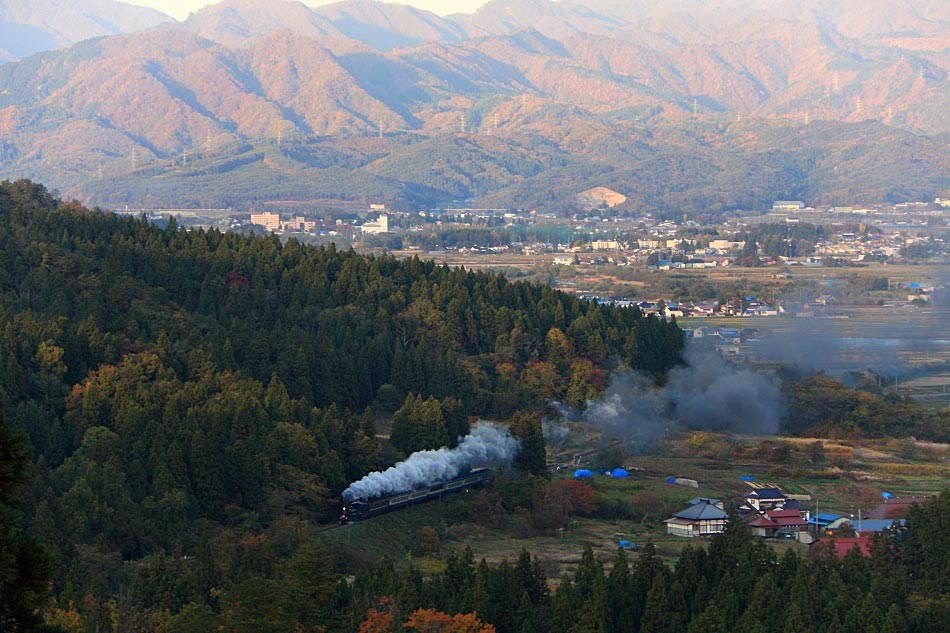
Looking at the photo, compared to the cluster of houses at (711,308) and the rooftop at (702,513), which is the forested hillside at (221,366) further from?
the cluster of houses at (711,308)

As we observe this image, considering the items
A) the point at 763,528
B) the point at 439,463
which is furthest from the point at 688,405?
the point at 763,528

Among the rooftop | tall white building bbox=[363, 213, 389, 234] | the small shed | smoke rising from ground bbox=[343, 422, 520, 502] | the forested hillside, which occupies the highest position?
tall white building bbox=[363, 213, 389, 234]

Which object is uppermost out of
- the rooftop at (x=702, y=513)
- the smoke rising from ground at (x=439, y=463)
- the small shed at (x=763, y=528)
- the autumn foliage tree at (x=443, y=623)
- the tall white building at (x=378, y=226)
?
the tall white building at (x=378, y=226)

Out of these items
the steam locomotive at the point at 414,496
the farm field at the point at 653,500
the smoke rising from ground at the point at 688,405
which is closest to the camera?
the farm field at the point at 653,500

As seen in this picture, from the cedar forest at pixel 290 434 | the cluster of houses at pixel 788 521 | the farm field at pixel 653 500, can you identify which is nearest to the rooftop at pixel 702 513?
the cluster of houses at pixel 788 521

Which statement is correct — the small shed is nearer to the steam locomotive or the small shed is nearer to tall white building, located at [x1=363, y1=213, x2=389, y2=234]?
the steam locomotive

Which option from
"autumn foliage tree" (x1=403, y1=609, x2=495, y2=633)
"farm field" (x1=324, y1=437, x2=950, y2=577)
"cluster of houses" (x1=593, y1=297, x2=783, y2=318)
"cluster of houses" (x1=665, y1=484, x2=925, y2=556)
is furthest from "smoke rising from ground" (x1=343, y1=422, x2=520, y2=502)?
"cluster of houses" (x1=593, y1=297, x2=783, y2=318)

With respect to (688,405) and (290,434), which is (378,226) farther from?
(290,434)
